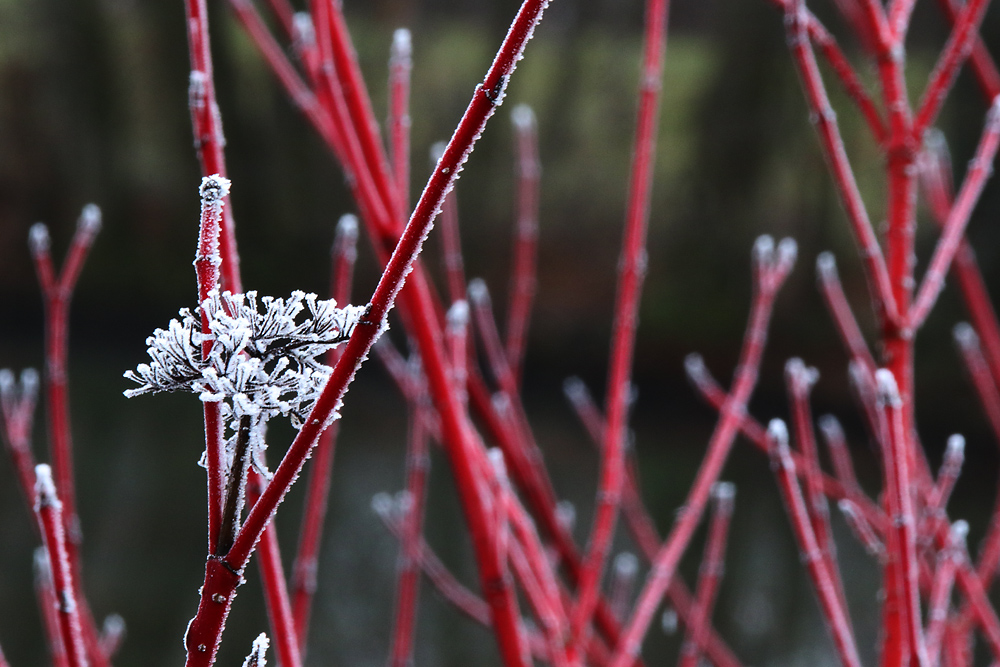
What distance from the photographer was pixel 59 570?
0.61 feet

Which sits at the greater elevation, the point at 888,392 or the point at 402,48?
the point at 402,48

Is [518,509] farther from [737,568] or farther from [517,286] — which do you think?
[737,568]

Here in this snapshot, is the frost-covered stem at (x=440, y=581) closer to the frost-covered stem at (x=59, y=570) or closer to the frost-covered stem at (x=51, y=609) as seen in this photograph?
the frost-covered stem at (x=51, y=609)

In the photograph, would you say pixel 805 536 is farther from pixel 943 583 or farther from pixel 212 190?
pixel 212 190

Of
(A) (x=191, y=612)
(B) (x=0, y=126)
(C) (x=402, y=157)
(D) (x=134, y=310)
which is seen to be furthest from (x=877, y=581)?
(B) (x=0, y=126)

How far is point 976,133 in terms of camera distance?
2.54 m

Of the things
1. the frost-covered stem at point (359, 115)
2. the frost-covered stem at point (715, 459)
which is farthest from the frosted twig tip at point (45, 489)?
the frost-covered stem at point (715, 459)

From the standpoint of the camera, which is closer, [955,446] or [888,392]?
[888,392]

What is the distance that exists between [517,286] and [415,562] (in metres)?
0.17

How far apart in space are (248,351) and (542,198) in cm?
288

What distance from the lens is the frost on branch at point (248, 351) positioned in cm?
14

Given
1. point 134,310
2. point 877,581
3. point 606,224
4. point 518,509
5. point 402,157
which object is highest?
point 402,157

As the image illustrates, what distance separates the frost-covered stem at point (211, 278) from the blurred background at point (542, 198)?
2095 millimetres

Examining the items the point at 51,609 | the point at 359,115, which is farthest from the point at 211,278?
the point at 51,609
